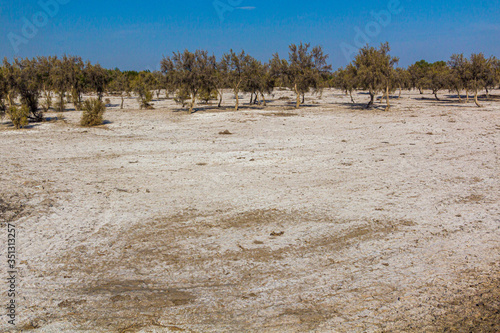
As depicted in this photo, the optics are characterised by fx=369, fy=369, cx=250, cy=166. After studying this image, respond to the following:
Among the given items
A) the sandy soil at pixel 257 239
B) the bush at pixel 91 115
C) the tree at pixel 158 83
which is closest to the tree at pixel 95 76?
the tree at pixel 158 83

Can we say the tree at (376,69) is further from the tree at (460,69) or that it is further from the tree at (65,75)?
the tree at (65,75)

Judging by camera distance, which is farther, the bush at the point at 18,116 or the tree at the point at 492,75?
the tree at the point at 492,75

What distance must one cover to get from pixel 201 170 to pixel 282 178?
2792mm

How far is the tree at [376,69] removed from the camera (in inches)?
1255

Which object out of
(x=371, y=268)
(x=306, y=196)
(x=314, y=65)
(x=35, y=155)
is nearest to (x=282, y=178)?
(x=306, y=196)

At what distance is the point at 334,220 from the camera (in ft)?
24.7

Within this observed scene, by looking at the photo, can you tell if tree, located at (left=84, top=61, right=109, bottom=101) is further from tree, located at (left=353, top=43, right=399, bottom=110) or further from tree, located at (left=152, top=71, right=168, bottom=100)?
tree, located at (left=353, top=43, right=399, bottom=110)

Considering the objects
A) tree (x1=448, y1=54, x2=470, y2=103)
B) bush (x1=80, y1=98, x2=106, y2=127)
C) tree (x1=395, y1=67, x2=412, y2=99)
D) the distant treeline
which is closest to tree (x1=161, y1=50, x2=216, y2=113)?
the distant treeline

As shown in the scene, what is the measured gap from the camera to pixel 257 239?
21.9 ft

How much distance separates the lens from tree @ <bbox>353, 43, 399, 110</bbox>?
31875 mm

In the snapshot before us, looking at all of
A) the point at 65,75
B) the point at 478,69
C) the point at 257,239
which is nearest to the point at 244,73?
the point at 65,75

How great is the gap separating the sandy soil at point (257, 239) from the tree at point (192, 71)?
17.8 metres

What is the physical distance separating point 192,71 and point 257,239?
87.0ft

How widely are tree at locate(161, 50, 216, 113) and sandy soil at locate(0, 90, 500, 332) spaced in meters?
17.8
